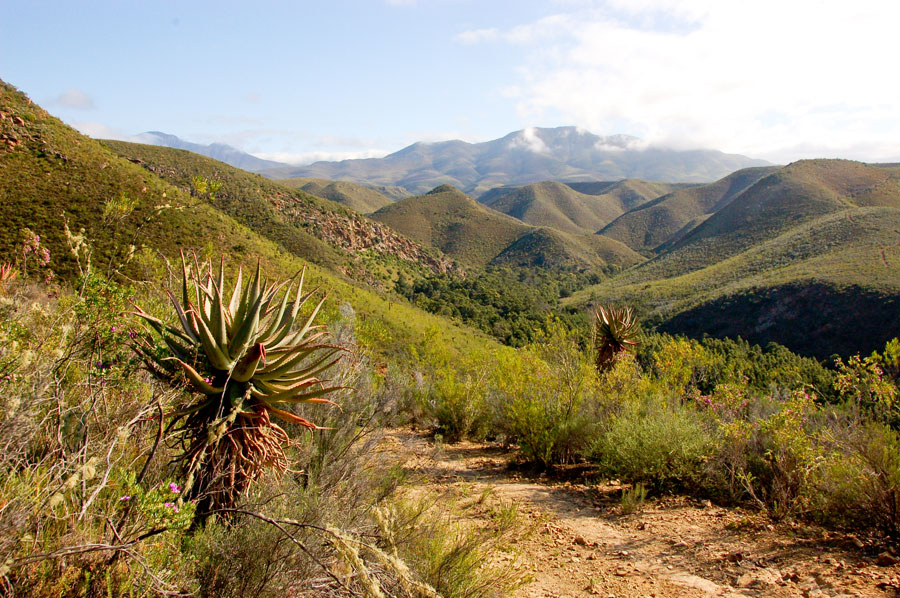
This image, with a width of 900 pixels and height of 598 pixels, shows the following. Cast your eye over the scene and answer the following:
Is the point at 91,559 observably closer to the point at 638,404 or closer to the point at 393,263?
the point at 638,404

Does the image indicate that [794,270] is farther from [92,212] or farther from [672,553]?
[92,212]

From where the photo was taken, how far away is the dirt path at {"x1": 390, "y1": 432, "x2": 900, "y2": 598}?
404cm

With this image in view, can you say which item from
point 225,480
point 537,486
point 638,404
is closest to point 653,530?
point 537,486

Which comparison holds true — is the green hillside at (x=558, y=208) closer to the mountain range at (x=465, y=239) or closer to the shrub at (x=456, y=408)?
the mountain range at (x=465, y=239)

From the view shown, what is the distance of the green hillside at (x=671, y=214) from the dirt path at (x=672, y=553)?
413 feet

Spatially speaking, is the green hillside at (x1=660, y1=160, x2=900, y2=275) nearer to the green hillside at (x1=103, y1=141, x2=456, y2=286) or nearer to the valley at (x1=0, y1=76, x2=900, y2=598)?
the green hillside at (x1=103, y1=141, x2=456, y2=286)

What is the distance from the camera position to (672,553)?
4754 millimetres

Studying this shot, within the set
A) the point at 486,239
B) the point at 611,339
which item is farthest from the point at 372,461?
the point at 486,239

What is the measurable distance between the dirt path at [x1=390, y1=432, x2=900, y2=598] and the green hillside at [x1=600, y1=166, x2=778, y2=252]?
126 metres

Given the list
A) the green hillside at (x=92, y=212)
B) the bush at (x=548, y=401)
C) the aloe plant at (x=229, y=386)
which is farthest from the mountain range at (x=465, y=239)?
the bush at (x=548, y=401)

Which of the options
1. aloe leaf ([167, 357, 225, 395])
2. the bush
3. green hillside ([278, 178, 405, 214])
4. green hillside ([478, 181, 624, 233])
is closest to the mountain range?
aloe leaf ([167, 357, 225, 395])

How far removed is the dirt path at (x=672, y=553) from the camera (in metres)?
4.04

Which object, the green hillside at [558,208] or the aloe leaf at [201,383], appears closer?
the aloe leaf at [201,383]

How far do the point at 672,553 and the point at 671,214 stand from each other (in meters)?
151
